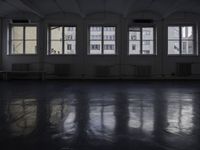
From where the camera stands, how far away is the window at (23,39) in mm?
14047

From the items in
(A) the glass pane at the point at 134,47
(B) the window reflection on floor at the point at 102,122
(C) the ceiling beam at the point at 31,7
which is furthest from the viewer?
(A) the glass pane at the point at 134,47

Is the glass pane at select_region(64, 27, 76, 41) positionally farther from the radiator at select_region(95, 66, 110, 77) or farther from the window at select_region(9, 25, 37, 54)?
the radiator at select_region(95, 66, 110, 77)

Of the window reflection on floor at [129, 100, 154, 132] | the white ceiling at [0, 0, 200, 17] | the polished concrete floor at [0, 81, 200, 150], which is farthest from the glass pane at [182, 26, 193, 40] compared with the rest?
the window reflection on floor at [129, 100, 154, 132]

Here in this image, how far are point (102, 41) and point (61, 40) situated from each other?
2.32 meters

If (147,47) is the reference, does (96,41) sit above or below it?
above

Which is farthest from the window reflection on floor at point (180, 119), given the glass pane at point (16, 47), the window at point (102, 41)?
the glass pane at point (16, 47)

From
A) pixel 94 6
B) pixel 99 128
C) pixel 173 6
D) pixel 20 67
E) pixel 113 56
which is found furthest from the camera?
pixel 113 56

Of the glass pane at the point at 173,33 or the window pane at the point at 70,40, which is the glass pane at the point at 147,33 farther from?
the window pane at the point at 70,40

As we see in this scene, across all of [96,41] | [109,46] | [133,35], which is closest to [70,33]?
[96,41]

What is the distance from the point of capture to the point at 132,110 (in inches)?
172

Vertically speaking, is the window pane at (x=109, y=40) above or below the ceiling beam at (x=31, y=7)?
below

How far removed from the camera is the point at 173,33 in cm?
1402

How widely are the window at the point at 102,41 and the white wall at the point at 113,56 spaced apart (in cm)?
32

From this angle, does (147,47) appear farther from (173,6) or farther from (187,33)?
(173,6)
